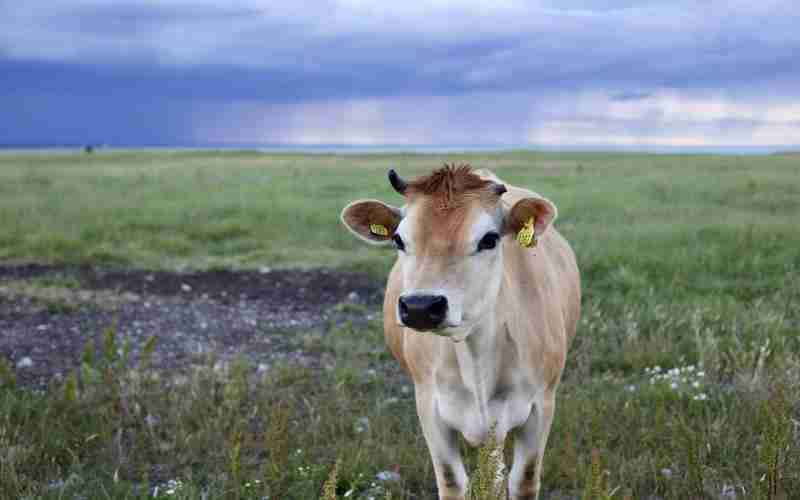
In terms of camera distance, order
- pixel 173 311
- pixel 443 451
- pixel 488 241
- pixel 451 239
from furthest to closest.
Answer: pixel 173 311, pixel 443 451, pixel 488 241, pixel 451 239

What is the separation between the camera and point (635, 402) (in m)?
6.68

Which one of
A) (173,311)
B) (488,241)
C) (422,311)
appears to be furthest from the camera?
(173,311)

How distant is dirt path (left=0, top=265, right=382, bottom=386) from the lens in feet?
27.9

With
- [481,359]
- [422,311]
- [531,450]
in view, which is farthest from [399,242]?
[531,450]

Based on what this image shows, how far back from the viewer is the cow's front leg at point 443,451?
4.96 metres

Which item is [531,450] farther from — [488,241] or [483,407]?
[488,241]

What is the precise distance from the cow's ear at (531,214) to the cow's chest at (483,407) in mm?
965

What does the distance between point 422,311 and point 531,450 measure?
168cm

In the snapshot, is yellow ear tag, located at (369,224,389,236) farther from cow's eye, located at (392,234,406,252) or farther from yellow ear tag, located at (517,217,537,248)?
yellow ear tag, located at (517,217,537,248)

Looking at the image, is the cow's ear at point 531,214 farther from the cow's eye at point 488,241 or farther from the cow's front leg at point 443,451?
the cow's front leg at point 443,451

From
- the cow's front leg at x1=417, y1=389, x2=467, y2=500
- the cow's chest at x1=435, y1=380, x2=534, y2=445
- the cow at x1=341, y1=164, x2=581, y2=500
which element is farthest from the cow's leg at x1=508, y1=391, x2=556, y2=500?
the cow's front leg at x1=417, y1=389, x2=467, y2=500

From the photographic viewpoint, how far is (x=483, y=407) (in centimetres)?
477

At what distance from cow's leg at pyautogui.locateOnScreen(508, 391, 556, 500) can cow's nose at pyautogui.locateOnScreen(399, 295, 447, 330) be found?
141cm

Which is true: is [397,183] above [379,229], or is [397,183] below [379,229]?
above
